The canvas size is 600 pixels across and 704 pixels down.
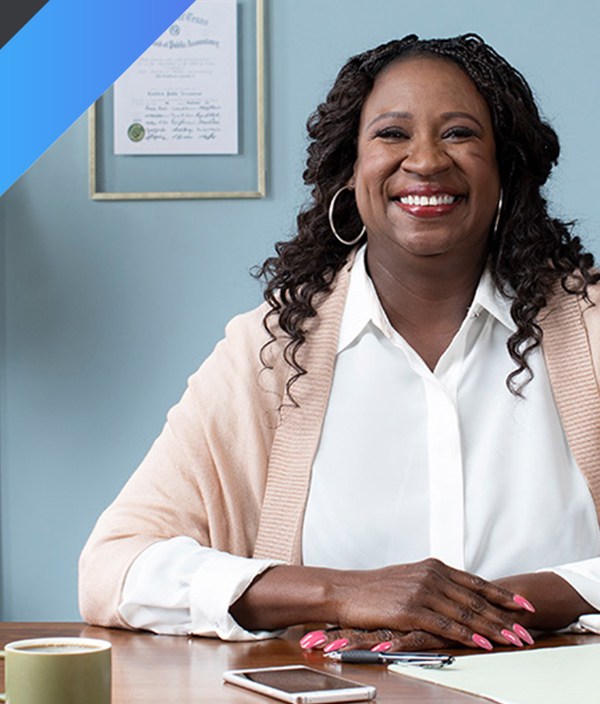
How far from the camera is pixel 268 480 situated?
1814 millimetres

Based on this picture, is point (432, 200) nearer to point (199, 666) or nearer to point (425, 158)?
point (425, 158)

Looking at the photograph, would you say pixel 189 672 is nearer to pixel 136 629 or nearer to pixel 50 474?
pixel 136 629

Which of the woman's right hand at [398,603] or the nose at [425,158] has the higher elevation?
the nose at [425,158]

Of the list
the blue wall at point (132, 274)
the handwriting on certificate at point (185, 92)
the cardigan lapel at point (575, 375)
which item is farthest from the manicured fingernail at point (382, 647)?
the handwriting on certificate at point (185, 92)

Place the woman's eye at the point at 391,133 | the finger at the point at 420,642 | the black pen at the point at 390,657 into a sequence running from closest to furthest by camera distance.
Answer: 1. the black pen at the point at 390,657
2. the finger at the point at 420,642
3. the woman's eye at the point at 391,133

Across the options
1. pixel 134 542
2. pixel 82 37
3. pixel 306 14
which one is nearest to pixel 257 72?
pixel 306 14

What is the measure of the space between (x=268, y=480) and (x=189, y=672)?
0.56m

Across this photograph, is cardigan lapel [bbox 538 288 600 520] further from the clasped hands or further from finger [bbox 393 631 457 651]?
finger [bbox 393 631 457 651]

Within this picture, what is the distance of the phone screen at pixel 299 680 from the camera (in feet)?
3.70

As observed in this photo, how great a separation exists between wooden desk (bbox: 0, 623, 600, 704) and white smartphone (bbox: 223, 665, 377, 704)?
0.01 metres

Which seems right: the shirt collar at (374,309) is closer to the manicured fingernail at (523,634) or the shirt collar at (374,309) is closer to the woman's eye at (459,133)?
the woman's eye at (459,133)

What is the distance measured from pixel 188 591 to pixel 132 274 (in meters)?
1.45

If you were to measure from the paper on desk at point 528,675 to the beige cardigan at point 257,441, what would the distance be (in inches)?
18.9

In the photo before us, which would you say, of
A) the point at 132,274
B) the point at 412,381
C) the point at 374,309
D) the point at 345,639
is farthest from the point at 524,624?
the point at 132,274
